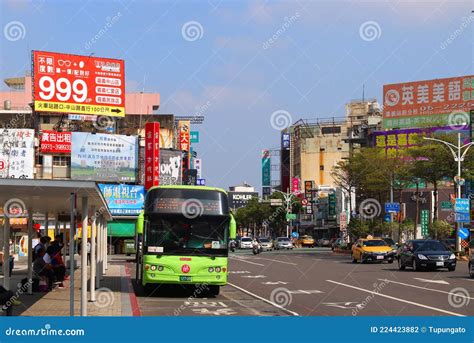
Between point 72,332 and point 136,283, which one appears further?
point 136,283

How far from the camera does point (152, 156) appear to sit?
72.4m

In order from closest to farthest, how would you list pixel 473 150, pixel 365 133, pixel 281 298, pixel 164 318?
pixel 164 318
pixel 281 298
pixel 473 150
pixel 365 133

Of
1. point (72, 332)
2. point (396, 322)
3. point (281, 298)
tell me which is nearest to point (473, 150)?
point (281, 298)

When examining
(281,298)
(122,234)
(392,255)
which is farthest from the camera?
(122,234)

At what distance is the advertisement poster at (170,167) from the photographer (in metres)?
76.7

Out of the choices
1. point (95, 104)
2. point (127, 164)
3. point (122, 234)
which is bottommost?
point (122, 234)

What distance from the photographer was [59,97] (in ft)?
218

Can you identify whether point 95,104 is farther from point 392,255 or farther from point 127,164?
point 392,255

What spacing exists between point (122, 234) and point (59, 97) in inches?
540

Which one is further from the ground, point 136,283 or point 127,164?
point 127,164

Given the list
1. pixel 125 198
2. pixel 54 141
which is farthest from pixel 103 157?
pixel 54 141

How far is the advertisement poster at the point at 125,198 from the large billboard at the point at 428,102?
3059 cm

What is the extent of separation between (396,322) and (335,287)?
37.4ft

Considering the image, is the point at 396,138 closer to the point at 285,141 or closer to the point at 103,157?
the point at 103,157
